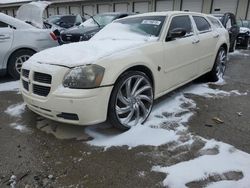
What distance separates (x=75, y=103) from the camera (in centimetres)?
288

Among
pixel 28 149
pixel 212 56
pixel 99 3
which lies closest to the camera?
pixel 28 149

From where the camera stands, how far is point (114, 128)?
3.50m

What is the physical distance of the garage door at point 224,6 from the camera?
2066cm

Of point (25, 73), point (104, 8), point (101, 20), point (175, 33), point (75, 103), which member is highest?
point (104, 8)

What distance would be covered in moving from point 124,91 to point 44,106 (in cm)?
101

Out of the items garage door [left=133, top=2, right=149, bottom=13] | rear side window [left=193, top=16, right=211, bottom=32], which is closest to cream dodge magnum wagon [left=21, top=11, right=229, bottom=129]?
rear side window [left=193, top=16, right=211, bottom=32]

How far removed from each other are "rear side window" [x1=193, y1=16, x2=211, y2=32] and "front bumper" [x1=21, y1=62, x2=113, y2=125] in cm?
287

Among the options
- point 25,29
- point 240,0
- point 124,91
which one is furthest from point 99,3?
point 124,91

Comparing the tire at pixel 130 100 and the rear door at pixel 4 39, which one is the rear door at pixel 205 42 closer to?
the tire at pixel 130 100

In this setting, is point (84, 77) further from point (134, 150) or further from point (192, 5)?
point (192, 5)

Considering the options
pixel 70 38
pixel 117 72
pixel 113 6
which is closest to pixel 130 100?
pixel 117 72

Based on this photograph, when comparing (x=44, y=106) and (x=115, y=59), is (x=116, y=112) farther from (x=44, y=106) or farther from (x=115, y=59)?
(x=44, y=106)

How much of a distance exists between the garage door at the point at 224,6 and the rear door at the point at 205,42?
1746cm

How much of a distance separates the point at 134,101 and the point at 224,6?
2091cm
